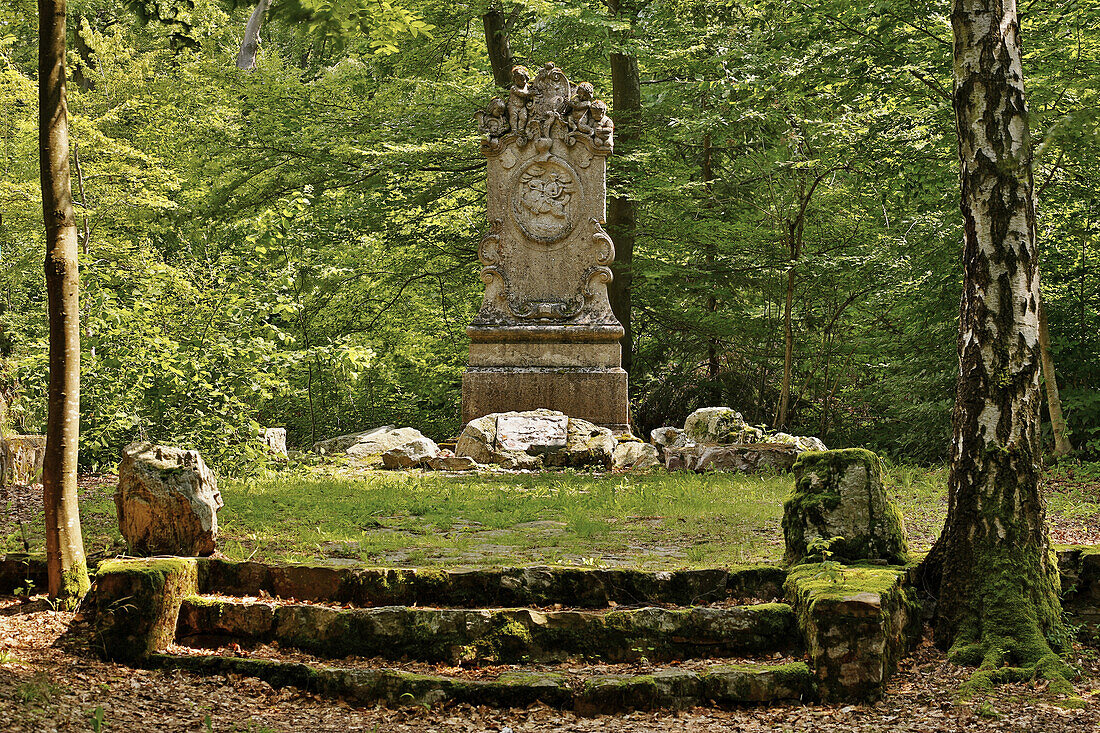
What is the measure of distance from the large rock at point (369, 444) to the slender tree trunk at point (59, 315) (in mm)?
6331

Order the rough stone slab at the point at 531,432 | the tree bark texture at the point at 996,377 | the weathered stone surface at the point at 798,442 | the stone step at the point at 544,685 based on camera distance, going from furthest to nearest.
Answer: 1. the weathered stone surface at the point at 798,442
2. the rough stone slab at the point at 531,432
3. the tree bark texture at the point at 996,377
4. the stone step at the point at 544,685

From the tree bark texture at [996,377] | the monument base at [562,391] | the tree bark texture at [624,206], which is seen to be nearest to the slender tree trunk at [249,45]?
the tree bark texture at [624,206]

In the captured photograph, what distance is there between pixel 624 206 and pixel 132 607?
11647 millimetres

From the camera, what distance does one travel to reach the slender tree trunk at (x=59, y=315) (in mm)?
4566

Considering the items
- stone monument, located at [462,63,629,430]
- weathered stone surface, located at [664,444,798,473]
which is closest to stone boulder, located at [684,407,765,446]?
weathered stone surface, located at [664,444,798,473]

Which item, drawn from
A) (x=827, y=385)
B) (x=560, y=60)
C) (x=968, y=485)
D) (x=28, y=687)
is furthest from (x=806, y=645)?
(x=560, y=60)

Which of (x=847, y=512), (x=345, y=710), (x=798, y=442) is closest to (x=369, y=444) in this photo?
(x=798, y=442)

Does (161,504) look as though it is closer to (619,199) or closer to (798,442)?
(798,442)

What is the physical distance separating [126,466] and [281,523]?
4.89ft

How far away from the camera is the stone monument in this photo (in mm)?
12047

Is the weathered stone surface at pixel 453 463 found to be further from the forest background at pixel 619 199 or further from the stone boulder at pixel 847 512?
the stone boulder at pixel 847 512

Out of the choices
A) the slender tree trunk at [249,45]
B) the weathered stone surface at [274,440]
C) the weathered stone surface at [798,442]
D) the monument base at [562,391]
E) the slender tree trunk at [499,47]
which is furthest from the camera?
the slender tree trunk at [249,45]

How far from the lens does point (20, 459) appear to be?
28.6 ft

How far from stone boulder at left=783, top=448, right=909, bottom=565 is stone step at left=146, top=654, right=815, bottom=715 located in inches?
37.4
